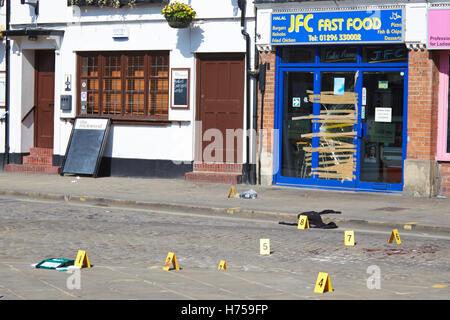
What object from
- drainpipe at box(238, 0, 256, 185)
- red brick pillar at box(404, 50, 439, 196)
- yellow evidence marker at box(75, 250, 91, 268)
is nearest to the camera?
yellow evidence marker at box(75, 250, 91, 268)

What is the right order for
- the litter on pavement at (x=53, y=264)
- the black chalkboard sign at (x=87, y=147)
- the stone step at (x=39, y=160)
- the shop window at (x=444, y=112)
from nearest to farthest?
1. the litter on pavement at (x=53, y=264)
2. the shop window at (x=444, y=112)
3. the black chalkboard sign at (x=87, y=147)
4. the stone step at (x=39, y=160)

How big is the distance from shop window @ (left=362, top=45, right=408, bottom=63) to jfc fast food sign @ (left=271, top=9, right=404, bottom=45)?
0.31m

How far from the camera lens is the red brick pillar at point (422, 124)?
1694cm

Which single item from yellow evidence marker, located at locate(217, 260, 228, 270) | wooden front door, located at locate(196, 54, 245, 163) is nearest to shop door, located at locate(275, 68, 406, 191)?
wooden front door, located at locate(196, 54, 245, 163)

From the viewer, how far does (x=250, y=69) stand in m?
19.1

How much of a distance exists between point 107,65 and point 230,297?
47.1 feet

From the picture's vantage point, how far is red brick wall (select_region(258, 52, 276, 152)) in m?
18.8

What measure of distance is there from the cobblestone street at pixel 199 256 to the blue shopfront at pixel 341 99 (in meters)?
4.52

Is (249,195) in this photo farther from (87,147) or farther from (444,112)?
(87,147)

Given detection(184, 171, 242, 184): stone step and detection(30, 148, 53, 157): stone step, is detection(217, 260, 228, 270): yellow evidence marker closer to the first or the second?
detection(184, 171, 242, 184): stone step

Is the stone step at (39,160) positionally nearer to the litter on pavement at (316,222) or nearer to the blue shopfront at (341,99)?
the blue shopfront at (341,99)

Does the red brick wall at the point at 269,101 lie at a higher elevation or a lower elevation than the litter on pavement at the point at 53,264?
higher

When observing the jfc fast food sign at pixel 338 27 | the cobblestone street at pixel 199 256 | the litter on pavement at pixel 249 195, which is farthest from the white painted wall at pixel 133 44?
the cobblestone street at pixel 199 256

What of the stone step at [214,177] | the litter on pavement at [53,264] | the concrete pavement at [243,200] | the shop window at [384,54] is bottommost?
the litter on pavement at [53,264]
